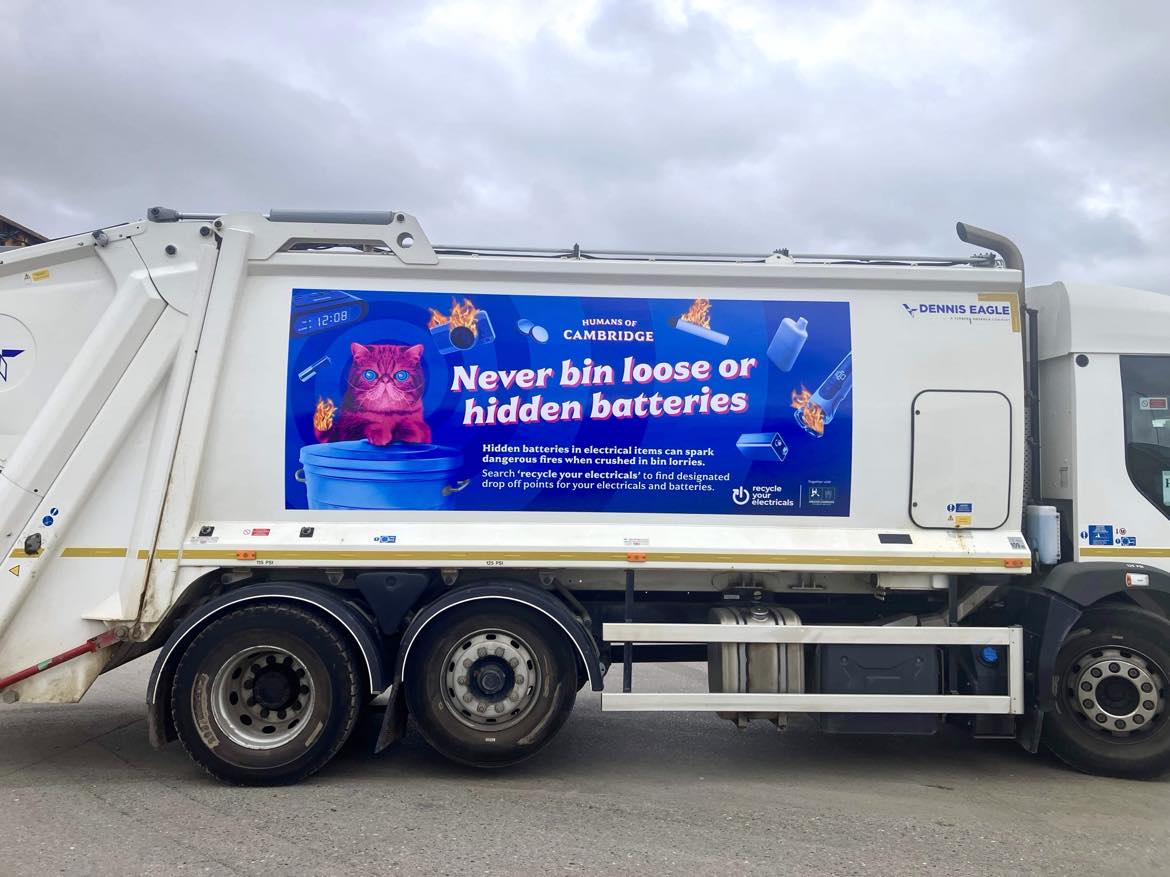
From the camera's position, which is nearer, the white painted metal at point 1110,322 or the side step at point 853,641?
the side step at point 853,641

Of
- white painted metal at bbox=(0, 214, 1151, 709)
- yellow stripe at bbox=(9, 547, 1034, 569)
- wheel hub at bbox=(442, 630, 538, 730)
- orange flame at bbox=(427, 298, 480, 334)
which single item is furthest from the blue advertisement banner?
wheel hub at bbox=(442, 630, 538, 730)

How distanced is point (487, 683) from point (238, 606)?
4.95 ft

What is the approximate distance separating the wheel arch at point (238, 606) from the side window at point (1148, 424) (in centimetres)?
476

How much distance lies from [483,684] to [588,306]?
7.71 feet

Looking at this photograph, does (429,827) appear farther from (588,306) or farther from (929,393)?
(929,393)

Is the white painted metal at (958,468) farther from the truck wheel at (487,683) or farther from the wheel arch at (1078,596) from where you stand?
the truck wheel at (487,683)

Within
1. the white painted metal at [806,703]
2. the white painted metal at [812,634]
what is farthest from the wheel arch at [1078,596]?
the white painted metal at [806,703]

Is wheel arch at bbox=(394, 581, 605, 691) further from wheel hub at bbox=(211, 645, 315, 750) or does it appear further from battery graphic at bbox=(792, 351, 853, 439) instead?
battery graphic at bbox=(792, 351, 853, 439)

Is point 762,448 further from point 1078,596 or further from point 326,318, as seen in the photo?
point 326,318

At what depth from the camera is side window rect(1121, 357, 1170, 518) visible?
5570 millimetres

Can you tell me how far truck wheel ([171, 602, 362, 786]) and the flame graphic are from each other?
107 centimetres

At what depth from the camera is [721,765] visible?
5723 mm

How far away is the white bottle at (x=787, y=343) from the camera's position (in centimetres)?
554

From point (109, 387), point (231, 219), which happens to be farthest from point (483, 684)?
point (231, 219)
